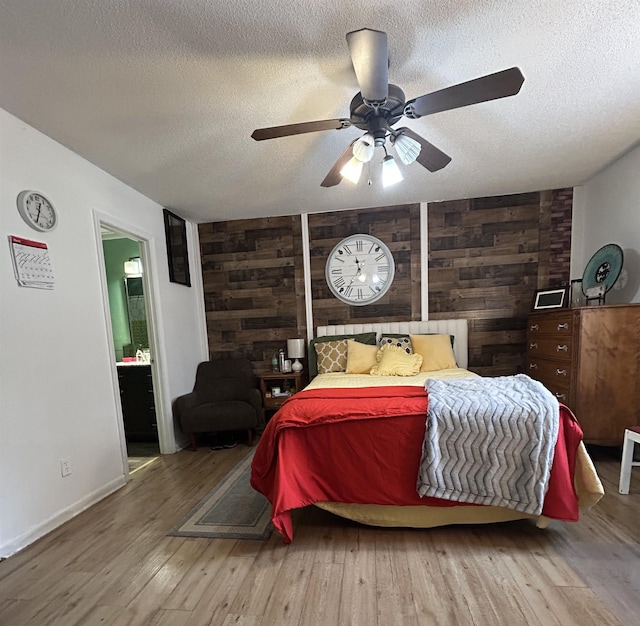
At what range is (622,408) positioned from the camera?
2.44m

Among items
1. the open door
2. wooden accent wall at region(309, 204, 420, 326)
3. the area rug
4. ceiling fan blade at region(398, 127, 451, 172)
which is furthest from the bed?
wooden accent wall at region(309, 204, 420, 326)

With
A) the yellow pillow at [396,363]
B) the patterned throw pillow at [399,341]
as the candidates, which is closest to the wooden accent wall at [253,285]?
the patterned throw pillow at [399,341]

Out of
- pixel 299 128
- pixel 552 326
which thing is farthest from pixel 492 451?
pixel 299 128

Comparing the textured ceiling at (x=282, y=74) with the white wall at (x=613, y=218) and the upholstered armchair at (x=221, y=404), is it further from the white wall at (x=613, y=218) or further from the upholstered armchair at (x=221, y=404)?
the upholstered armchair at (x=221, y=404)

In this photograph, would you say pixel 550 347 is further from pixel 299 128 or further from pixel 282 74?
pixel 282 74

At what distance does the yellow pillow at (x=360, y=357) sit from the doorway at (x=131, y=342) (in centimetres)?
211

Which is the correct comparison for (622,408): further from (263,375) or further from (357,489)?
(263,375)

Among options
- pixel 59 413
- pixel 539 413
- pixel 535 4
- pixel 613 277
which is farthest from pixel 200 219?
pixel 613 277

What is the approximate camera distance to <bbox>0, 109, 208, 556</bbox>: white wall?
5.75 feet

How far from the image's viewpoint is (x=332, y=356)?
3.42m

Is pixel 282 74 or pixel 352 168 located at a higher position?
pixel 282 74

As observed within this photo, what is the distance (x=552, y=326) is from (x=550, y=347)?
0.19m

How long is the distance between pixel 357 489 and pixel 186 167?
2.61 metres

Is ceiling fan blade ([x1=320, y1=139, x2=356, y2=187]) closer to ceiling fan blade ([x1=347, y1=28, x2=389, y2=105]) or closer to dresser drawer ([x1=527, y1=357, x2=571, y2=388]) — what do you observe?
ceiling fan blade ([x1=347, y1=28, x2=389, y2=105])
